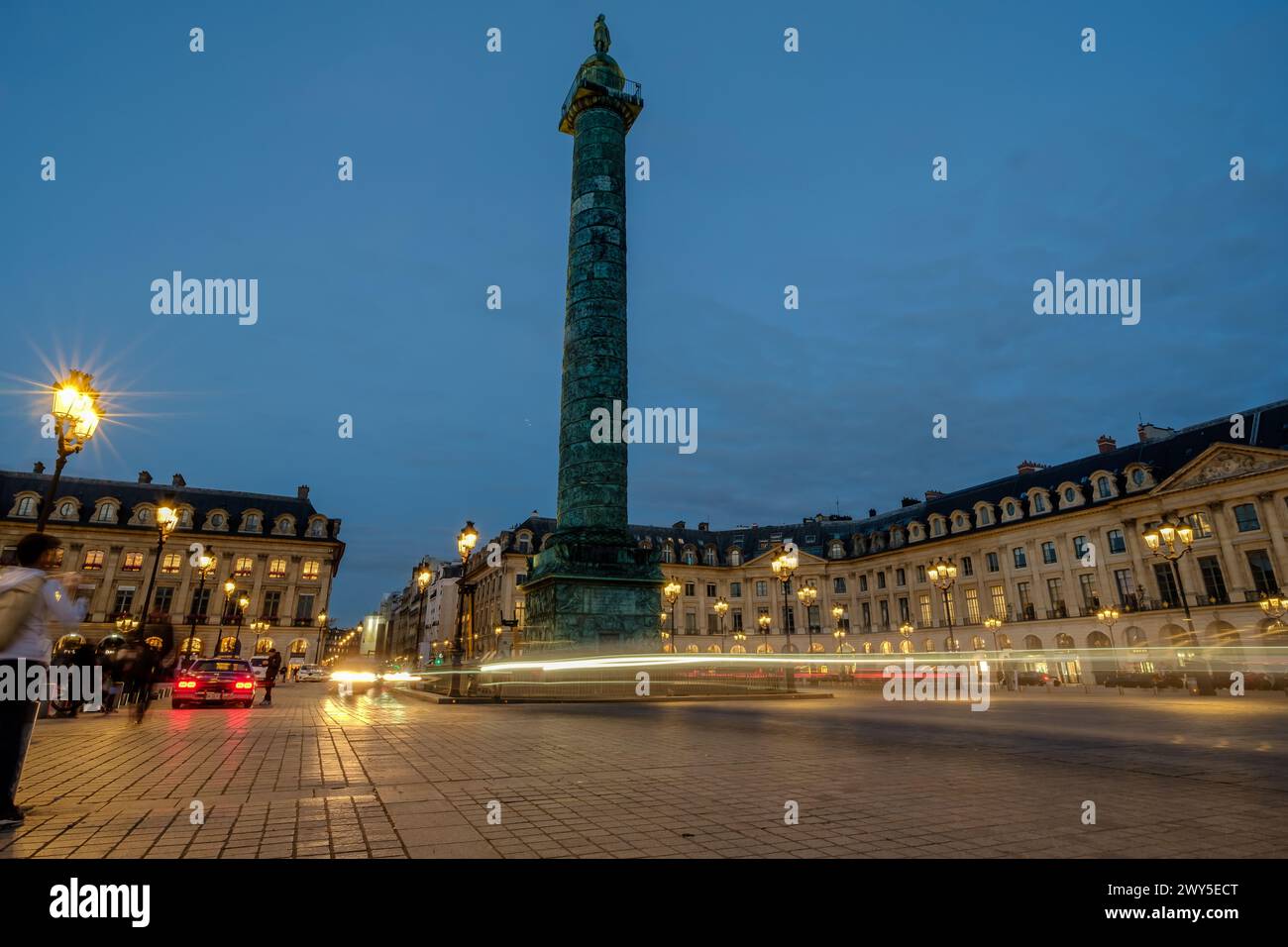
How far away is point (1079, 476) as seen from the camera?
4700 cm

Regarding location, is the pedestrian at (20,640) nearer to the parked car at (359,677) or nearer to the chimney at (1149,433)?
the parked car at (359,677)

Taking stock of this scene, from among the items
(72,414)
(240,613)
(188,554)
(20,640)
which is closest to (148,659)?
(72,414)

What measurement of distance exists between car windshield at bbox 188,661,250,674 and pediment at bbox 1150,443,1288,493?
158 feet

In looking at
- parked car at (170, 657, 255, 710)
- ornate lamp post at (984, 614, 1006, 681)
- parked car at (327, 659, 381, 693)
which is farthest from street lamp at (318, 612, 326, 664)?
ornate lamp post at (984, 614, 1006, 681)

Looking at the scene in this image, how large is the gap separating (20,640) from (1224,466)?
50913 mm

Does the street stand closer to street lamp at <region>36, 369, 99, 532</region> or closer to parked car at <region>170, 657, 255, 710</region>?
street lamp at <region>36, 369, 99, 532</region>

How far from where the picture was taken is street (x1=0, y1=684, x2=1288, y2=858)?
12.5ft

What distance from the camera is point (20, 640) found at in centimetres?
430

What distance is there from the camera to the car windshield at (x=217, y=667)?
17.5 meters

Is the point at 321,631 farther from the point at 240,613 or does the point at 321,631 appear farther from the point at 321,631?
the point at 240,613

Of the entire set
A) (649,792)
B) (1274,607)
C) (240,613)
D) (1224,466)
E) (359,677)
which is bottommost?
(359,677)

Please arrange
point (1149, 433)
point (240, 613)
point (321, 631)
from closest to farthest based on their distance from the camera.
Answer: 1. point (240, 613)
2. point (1149, 433)
3. point (321, 631)

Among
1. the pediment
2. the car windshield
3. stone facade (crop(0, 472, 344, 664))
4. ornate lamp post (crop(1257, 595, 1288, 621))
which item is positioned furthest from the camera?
stone facade (crop(0, 472, 344, 664))
